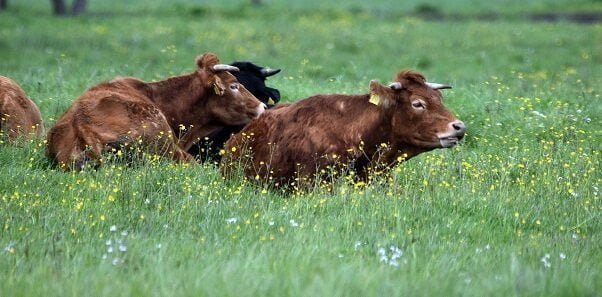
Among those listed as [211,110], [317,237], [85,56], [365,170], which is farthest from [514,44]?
[317,237]

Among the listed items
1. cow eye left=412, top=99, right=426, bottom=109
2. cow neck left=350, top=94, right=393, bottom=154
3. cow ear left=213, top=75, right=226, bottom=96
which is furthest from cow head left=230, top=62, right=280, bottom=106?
cow eye left=412, top=99, right=426, bottom=109

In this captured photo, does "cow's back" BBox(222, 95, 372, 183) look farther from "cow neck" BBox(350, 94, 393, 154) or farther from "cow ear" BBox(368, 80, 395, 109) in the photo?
"cow ear" BBox(368, 80, 395, 109)

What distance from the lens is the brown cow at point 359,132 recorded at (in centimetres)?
965

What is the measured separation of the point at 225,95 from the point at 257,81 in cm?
112

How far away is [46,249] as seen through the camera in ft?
23.6

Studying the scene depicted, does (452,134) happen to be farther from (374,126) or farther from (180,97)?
(180,97)

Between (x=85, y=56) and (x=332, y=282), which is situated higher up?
(x=332, y=282)

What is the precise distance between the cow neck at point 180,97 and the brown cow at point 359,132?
7.17ft

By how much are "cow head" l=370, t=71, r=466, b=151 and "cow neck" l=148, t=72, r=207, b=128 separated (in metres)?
3.04

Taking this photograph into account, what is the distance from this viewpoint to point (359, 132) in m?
9.78

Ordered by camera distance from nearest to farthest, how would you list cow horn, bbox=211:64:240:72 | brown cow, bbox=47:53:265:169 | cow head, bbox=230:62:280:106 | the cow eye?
the cow eye
brown cow, bbox=47:53:265:169
cow horn, bbox=211:64:240:72
cow head, bbox=230:62:280:106

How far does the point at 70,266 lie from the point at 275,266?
1.39 meters

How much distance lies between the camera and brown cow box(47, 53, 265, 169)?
35.1 ft

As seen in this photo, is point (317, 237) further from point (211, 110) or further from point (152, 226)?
point (211, 110)
